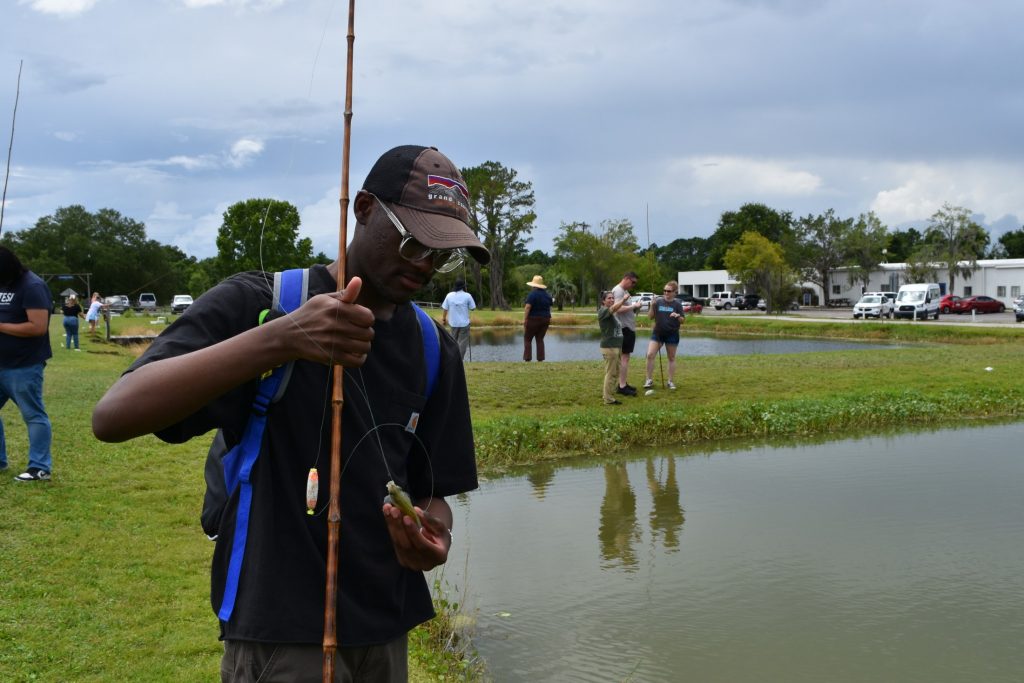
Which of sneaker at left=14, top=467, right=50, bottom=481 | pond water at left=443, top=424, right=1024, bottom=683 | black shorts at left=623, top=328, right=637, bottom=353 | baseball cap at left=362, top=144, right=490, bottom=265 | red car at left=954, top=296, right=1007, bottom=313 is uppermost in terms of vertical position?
baseball cap at left=362, top=144, right=490, bottom=265

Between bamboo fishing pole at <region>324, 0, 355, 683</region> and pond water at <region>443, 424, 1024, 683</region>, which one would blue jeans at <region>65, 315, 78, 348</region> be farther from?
bamboo fishing pole at <region>324, 0, 355, 683</region>

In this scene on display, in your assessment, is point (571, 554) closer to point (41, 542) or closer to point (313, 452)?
point (41, 542)

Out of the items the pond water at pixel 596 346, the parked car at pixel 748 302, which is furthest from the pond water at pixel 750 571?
the parked car at pixel 748 302

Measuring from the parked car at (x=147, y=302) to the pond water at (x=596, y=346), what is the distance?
140ft

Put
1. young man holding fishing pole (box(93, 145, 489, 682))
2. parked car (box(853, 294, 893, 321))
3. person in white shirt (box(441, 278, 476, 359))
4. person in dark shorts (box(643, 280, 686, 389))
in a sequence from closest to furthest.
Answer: young man holding fishing pole (box(93, 145, 489, 682)), person in dark shorts (box(643, 280, 686, 389)), person in white shirt (box(441, 278, 476, 359)), parked car (box(853, 294, 893, 321))

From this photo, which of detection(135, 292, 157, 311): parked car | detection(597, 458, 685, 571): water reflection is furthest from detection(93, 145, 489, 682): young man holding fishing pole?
detection(135, 292, 157, 311): parked car

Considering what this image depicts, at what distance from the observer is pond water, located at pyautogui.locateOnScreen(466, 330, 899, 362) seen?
86.0 feet

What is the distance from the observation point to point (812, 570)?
6.46 meters

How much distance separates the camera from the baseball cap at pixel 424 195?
204cm

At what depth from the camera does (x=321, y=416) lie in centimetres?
197

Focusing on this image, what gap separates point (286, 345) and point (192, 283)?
83.6 meters

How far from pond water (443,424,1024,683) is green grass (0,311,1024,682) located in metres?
0.76

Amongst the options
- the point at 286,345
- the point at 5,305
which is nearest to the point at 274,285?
the point at 286,345

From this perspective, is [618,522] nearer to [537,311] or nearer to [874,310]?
[537,311]
